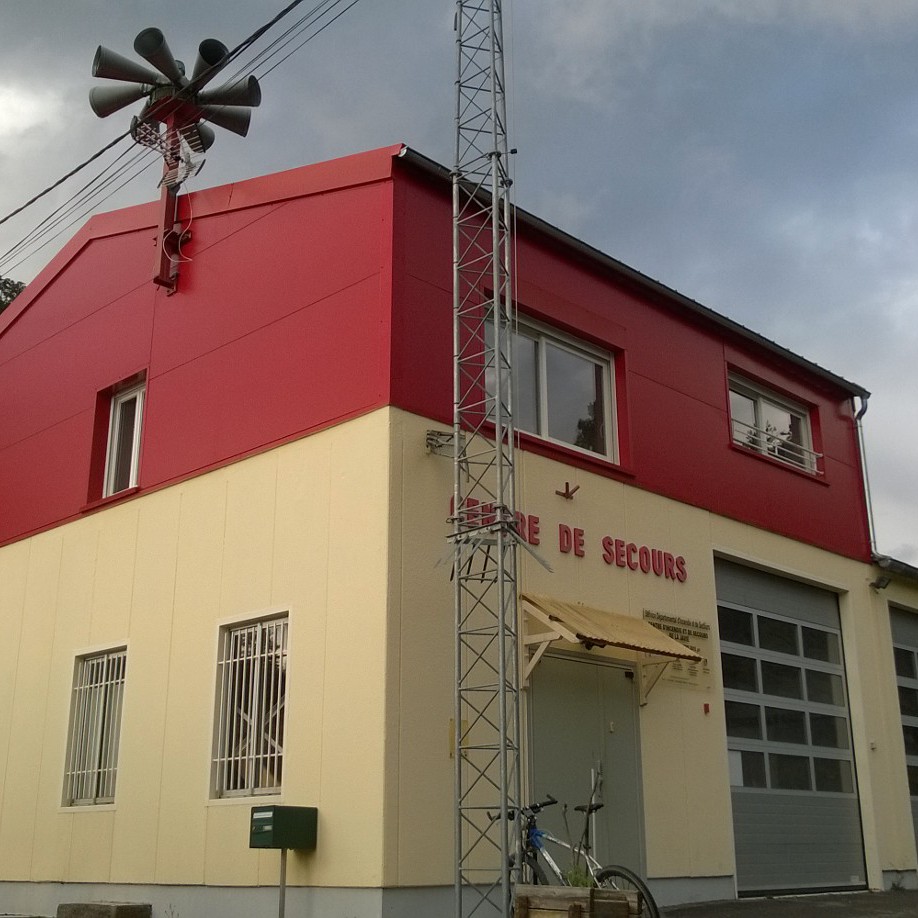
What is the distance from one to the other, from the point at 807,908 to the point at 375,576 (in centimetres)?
554

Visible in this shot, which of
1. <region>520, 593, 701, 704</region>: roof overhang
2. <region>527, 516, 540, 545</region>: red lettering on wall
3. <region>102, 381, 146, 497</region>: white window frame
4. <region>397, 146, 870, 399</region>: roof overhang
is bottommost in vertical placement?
<region>520, 593, 701, 704</region>: roof overhang

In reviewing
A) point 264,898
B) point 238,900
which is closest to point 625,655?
point 264,898

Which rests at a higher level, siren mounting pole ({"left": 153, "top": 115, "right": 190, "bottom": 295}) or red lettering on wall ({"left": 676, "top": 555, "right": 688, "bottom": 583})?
siren mounting pole ({"left": 153, "top": 115, "right": 190, "bottom": 295})

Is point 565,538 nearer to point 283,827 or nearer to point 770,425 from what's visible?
point 283,827

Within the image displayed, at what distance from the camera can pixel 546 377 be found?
12289 millimetres

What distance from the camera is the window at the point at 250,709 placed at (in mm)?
10328

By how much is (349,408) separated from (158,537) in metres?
3.00

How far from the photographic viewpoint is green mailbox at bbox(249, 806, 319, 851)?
30.2ft

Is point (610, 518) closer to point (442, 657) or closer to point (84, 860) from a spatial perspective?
point (442, 657)

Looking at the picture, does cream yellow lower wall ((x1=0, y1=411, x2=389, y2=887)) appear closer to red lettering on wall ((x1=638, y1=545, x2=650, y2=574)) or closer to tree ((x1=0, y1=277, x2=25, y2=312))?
red lettering on wall ((x1=638, y1=545, x2=650, y2=574))

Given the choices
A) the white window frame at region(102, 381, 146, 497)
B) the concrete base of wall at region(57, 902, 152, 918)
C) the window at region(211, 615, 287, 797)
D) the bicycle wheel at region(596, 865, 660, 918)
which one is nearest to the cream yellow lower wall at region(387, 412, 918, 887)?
the bicycle wheel at region(596, 865, 660, 918)

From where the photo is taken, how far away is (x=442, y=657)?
9.85 metres

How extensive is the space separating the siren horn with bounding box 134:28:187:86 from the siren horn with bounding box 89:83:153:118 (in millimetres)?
284

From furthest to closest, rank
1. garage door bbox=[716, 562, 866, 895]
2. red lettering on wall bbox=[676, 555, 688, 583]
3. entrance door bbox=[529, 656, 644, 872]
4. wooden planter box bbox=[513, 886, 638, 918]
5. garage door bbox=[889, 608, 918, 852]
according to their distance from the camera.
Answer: garage door bbox=[889, 608, 918, 852]
garage door bbox=[716, 562, 866, 895]
red lettering on wall bbox=[676, 555, 688, 583]
entrance door bbox=[529, 656, 644, 872]
wooden planter box bbox=[513, 886, 638, 918]
